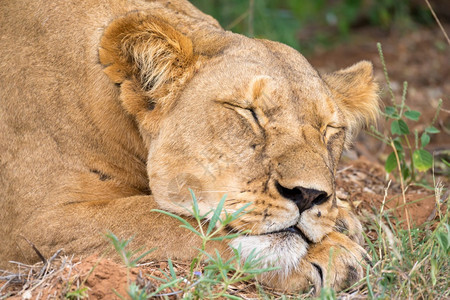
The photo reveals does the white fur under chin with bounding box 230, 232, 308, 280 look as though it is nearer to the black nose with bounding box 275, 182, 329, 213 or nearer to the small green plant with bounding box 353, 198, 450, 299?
the black nose with bounding box 275, 182, 329, 213

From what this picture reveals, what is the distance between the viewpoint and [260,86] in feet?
11.5

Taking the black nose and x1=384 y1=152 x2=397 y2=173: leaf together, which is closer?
the black nose

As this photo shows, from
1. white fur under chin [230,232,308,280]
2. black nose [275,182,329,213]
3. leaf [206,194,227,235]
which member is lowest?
white fur under chin [230,232,308,280]

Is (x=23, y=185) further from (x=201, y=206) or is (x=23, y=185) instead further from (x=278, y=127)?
(x=278, y=127)

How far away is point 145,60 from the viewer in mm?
3605

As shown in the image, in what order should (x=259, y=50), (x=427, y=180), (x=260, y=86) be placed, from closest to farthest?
(x=260, y=86) → (x=259, y=50) → (x=427, y=180)

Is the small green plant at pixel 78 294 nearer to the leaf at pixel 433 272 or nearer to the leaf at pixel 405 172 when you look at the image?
the leaf at pixel 433 272

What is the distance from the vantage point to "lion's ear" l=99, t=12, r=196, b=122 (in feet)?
11.7

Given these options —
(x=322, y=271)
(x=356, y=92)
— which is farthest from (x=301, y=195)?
(x=356, y=92)

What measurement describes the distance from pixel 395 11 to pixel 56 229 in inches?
369

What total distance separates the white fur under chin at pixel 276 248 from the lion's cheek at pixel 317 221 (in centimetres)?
6

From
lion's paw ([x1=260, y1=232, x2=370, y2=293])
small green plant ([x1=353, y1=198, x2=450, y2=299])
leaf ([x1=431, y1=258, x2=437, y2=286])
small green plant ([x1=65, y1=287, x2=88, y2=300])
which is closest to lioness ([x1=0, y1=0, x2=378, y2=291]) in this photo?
lion's paw ([x1=260, y1=232, x2=370, y2=293])

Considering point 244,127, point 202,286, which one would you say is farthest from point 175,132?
point 202,286

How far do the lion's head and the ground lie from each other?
391 mm
